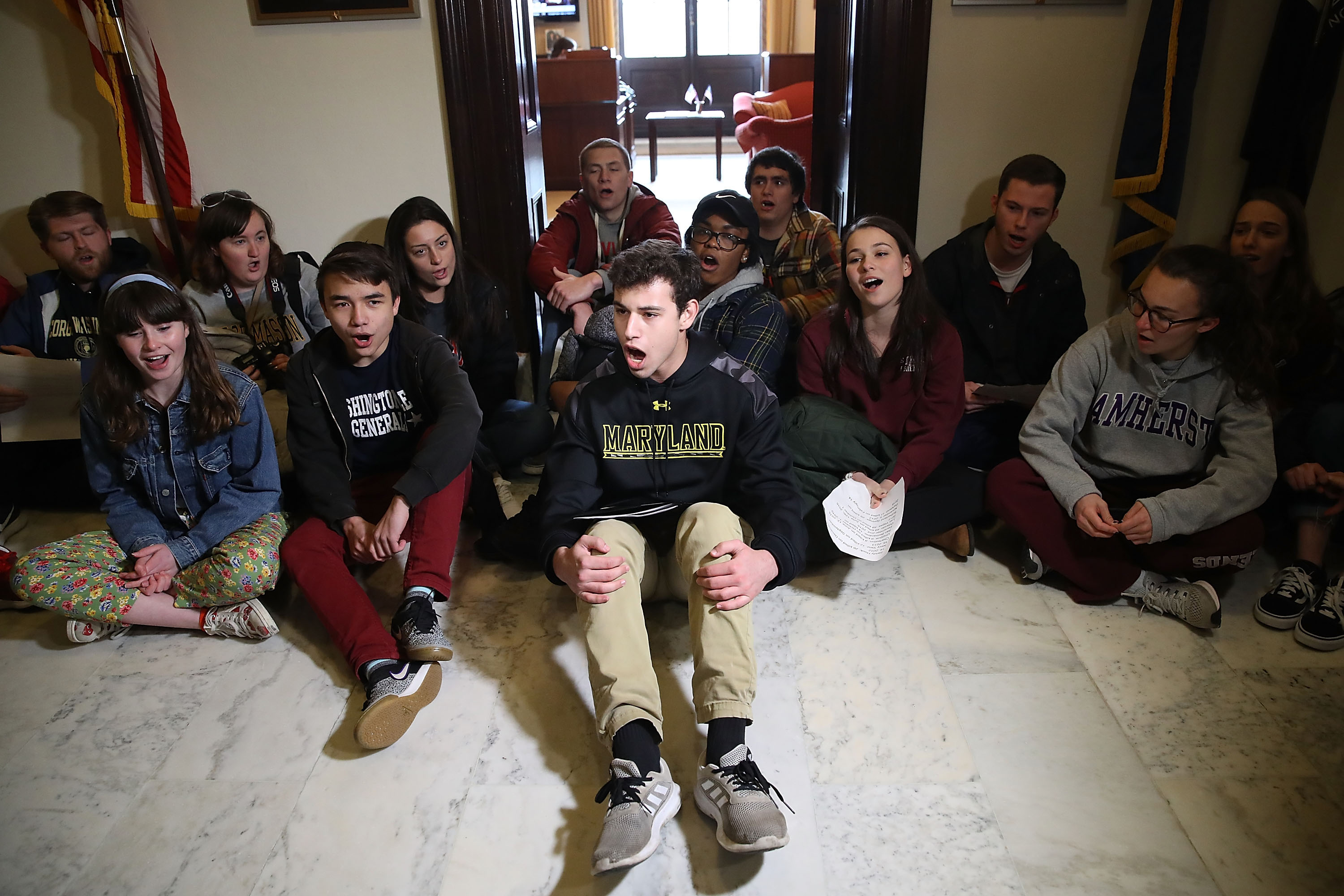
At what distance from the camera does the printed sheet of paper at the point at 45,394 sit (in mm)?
2346

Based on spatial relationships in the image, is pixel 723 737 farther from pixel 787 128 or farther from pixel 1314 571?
pixel 787 128

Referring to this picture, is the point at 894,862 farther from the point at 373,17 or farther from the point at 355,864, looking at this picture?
the point at 373,17

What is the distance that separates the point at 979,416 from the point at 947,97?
3.66 feet

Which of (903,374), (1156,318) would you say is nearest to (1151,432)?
(1156,318)

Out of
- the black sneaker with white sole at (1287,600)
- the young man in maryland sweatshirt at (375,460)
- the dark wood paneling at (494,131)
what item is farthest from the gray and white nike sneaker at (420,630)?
the black sneaker with white sole at (1287,600)

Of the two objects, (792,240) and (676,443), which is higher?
(792,240)

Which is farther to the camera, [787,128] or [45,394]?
[787,128]

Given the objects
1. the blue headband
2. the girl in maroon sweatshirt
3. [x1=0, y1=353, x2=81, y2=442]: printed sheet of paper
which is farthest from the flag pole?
the girl in maroon sweatshirt

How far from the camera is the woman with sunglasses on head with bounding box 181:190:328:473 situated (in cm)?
246

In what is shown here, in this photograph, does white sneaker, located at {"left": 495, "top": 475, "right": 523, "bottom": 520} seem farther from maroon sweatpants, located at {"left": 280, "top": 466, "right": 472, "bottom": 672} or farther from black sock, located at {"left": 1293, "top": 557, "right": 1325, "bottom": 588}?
black sock, located at {"left": 1293, "top": 557, "right": 1325, "bottom": 588}

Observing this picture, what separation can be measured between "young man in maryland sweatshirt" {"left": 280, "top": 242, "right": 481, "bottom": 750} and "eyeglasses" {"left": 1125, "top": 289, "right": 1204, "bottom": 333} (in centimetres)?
152

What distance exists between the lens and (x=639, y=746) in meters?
1.46

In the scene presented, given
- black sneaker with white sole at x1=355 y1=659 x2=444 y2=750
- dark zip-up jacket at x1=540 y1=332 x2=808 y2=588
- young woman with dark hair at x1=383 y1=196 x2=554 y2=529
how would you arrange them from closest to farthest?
1. black sneaker with white sole at x1=355 y1=659 x2=444 y2=750
2. dark zip-up jacket at x1=540 y1=332 x2=808 y2=588
3. young woman with dark hair at x1=383 y1=196 x2=554 y2=529

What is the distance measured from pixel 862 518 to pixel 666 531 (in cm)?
47
